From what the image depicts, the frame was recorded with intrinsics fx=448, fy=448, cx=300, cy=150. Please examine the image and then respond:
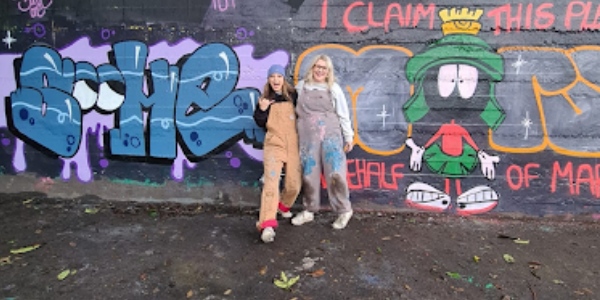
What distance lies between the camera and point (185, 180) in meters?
4.86

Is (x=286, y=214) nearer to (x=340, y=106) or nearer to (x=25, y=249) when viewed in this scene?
(x=340, y=106)

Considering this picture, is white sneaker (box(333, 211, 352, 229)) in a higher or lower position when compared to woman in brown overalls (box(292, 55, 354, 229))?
lower

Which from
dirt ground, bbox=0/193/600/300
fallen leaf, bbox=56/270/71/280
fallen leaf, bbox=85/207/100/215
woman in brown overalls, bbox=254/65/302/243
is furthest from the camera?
fallen leaf, bbox=85/207/100/215

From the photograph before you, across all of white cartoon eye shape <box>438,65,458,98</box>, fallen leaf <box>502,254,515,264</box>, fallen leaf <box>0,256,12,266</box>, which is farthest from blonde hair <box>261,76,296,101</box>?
fallen leaf <box>0,256,12,266</box>

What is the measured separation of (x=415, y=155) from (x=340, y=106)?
3.27 feet

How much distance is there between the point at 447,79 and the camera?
4383 millimetres

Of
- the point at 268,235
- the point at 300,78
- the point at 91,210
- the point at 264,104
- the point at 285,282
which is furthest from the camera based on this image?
the point at 91,210

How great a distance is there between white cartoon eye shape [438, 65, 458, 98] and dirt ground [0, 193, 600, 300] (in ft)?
4.17

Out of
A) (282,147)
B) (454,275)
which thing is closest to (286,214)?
(282,147)

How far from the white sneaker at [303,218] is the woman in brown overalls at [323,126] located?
359 mm

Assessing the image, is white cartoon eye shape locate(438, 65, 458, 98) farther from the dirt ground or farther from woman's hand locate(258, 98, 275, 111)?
woman's hand locate(258, 98, 275, 111)

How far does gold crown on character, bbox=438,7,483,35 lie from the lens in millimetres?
4285

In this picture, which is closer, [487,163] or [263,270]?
[263,270]

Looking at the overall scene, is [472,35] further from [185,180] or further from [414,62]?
[185,180]
